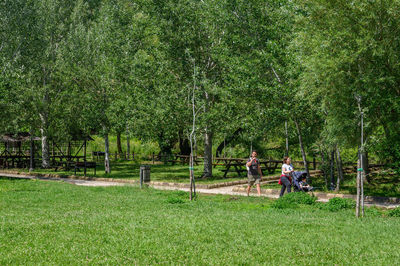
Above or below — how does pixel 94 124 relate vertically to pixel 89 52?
below

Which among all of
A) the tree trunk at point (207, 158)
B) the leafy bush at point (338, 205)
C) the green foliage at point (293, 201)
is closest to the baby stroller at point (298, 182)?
the green foliage at point (293, 201)

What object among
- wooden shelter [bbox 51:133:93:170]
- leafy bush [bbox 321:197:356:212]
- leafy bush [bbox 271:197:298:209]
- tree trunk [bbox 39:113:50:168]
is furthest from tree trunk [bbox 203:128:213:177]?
leafy bush [bbox 321:197:356:212]

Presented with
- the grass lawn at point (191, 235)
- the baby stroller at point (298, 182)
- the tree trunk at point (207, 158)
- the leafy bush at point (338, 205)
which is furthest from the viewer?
the tree trunk at point (207, 158)

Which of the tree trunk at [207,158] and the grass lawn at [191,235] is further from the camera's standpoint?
the tree trunk at [207,158]

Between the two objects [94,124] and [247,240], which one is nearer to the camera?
[247,240]

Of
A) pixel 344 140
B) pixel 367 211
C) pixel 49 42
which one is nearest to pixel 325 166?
pixel 344 140

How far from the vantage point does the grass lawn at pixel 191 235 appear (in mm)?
6844

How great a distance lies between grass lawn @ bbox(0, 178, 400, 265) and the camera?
22.5 feet

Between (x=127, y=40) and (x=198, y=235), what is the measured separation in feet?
65.4

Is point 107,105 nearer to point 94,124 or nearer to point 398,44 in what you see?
point 94,124

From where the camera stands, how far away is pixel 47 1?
32.3 meters

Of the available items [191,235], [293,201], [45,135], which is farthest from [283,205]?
[45,135]

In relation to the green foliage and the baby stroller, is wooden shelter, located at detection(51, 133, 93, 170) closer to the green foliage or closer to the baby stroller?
the baby stroller

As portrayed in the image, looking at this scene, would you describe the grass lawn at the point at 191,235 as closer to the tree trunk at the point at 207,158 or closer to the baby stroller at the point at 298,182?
the baby stroller at the point at 298,182
